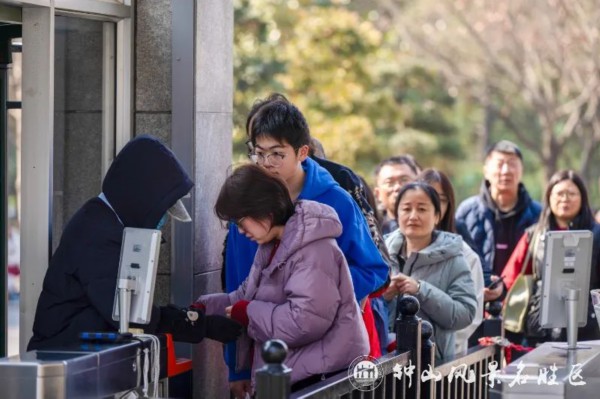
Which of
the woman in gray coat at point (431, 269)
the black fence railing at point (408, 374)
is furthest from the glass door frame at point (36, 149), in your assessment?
the woman in gray coat at point (431, 269)

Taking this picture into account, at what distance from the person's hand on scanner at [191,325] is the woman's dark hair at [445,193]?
9.13 feet

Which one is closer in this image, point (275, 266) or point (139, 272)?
point (139, 272)

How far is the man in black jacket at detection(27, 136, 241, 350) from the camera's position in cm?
514

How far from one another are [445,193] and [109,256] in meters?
3.36

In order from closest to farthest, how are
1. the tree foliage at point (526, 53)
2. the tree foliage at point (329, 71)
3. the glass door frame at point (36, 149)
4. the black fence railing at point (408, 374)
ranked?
the black fence railing at point (408, 374), the glass door frame at point (36, 149), the tree foliage at point (329, 71), the tree foliage at point (526, 53)

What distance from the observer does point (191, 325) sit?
5445mm

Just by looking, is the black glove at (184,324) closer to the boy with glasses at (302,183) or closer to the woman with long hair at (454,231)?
the boy with glasses at (302,183)

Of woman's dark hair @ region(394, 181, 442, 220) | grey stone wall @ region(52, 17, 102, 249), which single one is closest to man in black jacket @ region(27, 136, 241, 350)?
grey stone wall @ region(52, 17, 102, 249)

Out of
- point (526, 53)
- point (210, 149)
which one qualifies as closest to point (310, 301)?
point (210, 149)

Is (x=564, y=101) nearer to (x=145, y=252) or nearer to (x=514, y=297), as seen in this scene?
(x=514, y=297)

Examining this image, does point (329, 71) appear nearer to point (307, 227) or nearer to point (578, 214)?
point (578, 214)

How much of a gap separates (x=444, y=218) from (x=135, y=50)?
7.73 feet

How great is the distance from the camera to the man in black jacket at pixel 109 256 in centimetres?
514

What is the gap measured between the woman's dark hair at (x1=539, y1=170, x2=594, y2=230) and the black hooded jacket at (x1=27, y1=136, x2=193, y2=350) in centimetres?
402
